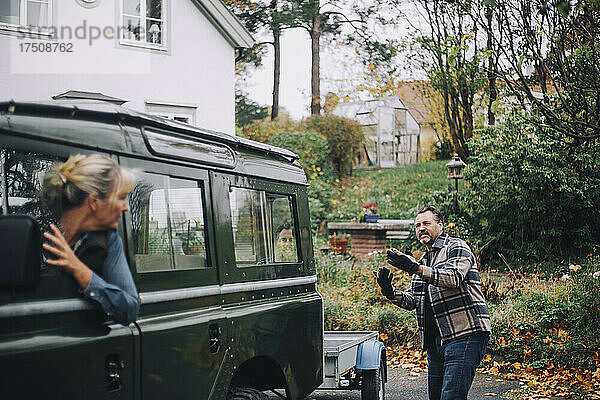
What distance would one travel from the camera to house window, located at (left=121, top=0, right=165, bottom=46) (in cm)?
1642

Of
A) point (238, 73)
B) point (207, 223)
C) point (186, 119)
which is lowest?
point (207, 223)

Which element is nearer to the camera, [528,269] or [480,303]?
[480,303]

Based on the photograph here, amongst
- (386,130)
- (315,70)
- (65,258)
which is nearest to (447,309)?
(65,258)

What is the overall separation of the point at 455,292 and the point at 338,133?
77.3ft

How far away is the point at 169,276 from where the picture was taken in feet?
12.4

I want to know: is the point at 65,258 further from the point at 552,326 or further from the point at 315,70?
the point at 315,70

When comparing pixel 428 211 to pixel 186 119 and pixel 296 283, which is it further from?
pixel 186 119

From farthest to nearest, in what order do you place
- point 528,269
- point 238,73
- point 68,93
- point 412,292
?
point 238,73 → point 528,269 → point 68,93 → point 412,292

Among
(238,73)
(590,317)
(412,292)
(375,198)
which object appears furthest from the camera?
(238,73)

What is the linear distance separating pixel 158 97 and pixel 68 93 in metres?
2.93

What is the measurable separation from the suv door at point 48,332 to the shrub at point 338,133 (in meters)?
26.0

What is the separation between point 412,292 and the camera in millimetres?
6375

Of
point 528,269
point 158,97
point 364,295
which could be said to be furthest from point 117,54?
point 528,269

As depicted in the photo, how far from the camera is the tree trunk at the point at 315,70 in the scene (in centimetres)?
3142
